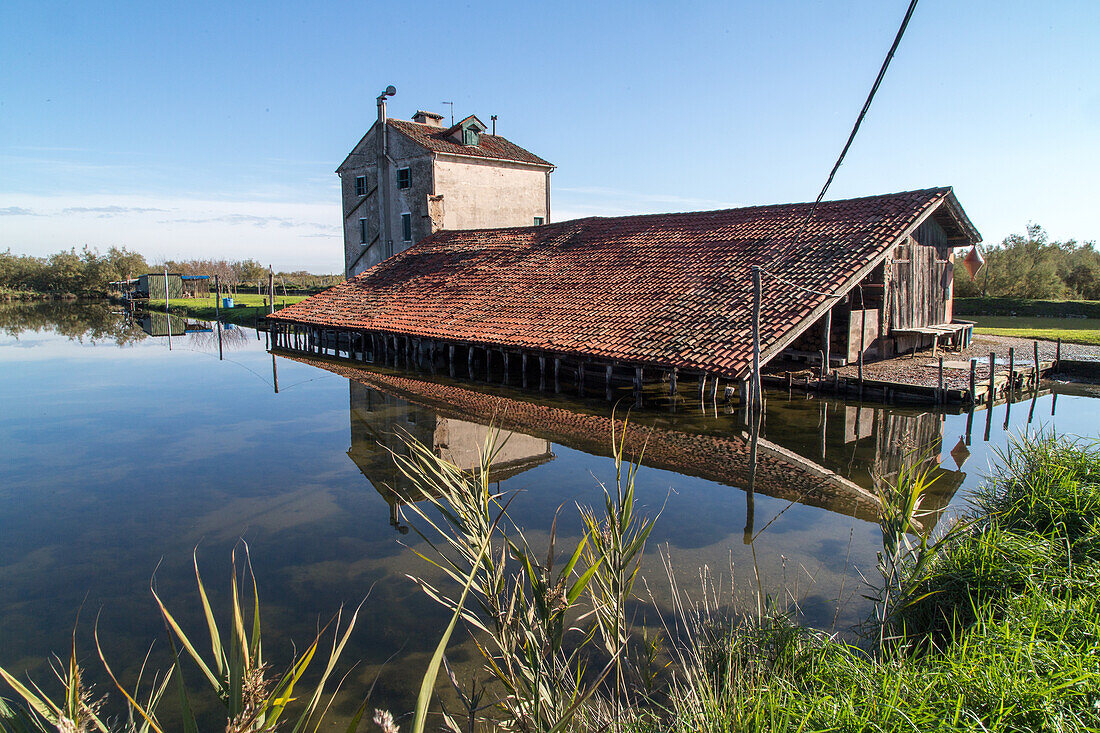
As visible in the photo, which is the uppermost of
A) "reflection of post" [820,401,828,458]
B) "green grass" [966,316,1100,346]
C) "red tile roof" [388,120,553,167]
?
"red tile roof" [388,120,553,167]

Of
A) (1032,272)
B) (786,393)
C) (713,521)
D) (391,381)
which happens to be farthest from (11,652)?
(1032,272)

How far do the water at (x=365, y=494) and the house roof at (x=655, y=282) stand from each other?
169 centimetres

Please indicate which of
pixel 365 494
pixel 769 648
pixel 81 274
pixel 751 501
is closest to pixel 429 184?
pixel 365 494

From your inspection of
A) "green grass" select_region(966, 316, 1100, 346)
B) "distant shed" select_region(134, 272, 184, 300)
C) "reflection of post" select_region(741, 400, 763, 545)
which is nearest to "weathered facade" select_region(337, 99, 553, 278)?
"green grass" select_region(966, 316, 1100, 346)

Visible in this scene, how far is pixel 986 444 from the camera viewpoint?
447 inches

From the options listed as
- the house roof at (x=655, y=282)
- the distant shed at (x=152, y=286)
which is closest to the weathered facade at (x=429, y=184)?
the house roof at (x=655, y=282)

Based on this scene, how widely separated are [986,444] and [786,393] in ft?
16.4

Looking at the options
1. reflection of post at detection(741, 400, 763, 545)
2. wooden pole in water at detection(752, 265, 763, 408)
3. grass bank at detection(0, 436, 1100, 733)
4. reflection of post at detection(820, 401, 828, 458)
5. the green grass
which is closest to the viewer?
grass bank at detection(0, 436, 1100, 733)

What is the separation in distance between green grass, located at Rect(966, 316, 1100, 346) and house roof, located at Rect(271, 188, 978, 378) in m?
6.41

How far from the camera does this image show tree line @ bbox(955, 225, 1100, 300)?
3325 cm

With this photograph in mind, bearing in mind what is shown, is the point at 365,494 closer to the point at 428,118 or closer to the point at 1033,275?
the point at 428,118

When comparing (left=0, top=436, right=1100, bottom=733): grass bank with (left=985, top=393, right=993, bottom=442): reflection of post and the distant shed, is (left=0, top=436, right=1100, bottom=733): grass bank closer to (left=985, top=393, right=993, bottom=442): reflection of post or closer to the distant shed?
(left=985, top=393, right=993, bottom=442): reflection of post

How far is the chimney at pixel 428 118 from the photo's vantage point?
33.9 metres

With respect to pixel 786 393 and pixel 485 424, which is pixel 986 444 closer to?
pixel 786 393
